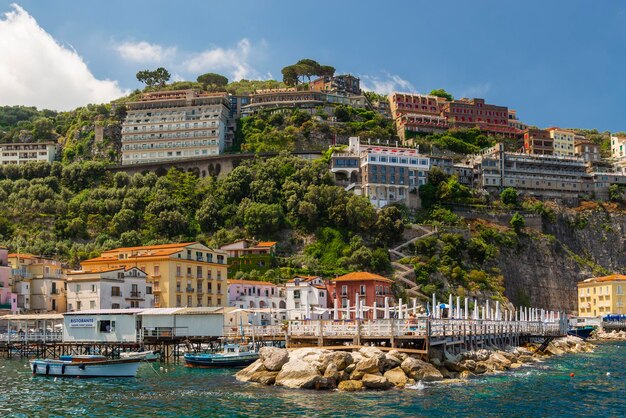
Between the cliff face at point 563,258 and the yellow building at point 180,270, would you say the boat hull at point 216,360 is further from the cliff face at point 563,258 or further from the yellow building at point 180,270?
the cliff face at point 563,258

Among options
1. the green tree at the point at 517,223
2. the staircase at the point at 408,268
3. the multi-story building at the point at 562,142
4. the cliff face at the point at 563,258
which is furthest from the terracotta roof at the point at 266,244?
the multi-story building at the point at 562,142

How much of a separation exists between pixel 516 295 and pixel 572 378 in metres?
64.0

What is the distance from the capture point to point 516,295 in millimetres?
110125

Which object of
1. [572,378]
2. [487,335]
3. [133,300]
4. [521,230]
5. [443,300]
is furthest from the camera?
[521,230]

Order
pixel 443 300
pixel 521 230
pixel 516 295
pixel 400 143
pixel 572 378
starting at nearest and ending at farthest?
pixel 572 378 → pixel 443 300 → pixel 516 295 → pixel 521 230 → pixel 400 143

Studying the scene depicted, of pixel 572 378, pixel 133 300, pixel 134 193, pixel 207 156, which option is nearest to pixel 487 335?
pixel 572 378

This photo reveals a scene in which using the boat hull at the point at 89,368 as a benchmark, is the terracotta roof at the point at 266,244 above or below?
above

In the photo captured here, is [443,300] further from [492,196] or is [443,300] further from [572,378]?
[572,378]

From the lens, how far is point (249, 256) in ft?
328

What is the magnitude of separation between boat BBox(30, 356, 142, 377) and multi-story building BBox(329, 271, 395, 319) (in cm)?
4058

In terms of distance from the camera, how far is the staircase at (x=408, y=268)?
3782 inches

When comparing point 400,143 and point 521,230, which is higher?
point 400,143

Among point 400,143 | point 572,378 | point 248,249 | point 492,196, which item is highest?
point 400,143

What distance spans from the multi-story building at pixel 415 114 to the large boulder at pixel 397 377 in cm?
10171
